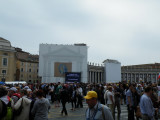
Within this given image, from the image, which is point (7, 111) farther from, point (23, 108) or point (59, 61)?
point (59, 61)

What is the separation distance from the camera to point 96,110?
309cm

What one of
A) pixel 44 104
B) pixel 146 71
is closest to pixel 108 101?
pixel 44 104

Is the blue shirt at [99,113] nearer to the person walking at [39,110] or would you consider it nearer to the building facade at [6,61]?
the person walking at [39,110]

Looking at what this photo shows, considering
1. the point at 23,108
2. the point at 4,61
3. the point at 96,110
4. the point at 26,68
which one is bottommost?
the point at 23,108

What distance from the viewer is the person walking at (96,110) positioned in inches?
119

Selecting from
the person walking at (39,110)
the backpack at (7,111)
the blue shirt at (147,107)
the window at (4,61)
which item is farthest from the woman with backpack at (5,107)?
the window at (4,61)

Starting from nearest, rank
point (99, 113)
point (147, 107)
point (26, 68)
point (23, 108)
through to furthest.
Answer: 1. point (99, 113)
2. point (23, 108)
3. point (147, 107)
4. point (26, 68)

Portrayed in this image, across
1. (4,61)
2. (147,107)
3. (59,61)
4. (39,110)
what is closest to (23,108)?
(39,110)

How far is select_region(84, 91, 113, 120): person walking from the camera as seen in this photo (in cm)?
302

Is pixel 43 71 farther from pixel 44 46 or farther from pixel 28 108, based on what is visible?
pixel 28 108

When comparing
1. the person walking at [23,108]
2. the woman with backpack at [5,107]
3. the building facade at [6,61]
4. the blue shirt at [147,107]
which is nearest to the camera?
the woman with backpack at [5,107]

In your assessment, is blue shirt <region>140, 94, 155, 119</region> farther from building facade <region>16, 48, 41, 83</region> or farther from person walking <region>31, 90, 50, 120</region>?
building facade <region>16, 48, 41, 83</region>

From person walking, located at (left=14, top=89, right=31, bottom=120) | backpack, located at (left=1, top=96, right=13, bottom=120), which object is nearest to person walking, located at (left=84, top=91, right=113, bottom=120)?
backpack, located at (left=1, top=96, right=13, bottom=120)

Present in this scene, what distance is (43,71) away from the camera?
166ft
